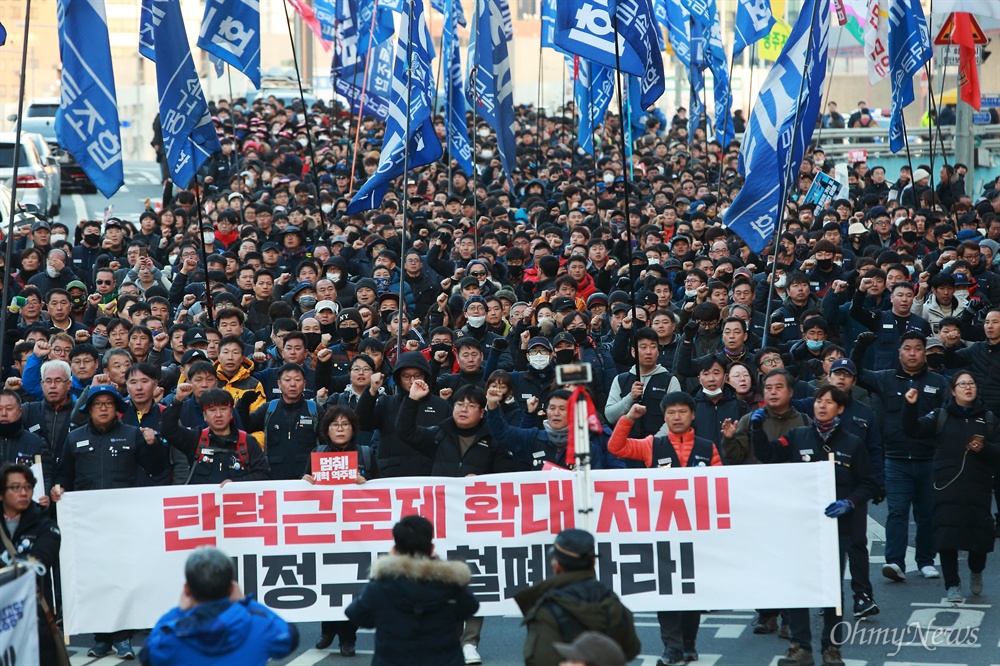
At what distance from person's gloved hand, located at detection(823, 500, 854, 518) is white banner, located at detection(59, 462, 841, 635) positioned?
70 mm

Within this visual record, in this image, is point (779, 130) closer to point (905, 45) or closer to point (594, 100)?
point (905, 45)

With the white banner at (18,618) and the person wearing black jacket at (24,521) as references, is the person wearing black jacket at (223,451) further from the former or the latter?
the white banner at (18,618)

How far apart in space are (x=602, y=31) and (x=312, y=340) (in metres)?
3.42

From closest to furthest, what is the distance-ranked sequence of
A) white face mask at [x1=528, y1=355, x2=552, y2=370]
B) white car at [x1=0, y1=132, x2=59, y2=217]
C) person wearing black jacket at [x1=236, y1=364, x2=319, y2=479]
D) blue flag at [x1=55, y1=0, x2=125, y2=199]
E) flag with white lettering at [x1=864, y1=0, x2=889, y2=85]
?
person wearing black jacket at [x1=236, y1=364, x2=319, y2=479], white face mask at [x1=528, y1=355, x2=552, y2=370], blue flag at [x1=55, y1=0, x2=125, y2=199], flag with white lettering at [x1=864, y1=0, x2=889, y2=85], white car at [x1=0, y1=132, x2=59, y2=217]

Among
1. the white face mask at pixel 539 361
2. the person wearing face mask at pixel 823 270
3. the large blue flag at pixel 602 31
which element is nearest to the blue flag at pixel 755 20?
the person wearing face mask at pixel 823 270

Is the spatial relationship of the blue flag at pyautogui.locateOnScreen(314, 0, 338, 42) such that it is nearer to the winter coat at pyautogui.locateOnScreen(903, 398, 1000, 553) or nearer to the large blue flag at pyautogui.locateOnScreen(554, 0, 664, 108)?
the large blue flag at pyautogui.locateOnScreen(554, 0, 664, 108)

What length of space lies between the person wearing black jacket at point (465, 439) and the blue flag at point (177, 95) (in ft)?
11.8

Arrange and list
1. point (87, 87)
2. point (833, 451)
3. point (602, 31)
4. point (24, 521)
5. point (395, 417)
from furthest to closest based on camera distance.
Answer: point (602, 31) < point (87, 87) < point (395, 417) < point (833, 451) < point (24, 521)

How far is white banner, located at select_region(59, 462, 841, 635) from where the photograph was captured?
840 cm

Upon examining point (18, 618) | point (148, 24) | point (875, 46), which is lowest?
point (18, 618)

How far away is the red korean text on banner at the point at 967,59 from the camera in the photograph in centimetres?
1911

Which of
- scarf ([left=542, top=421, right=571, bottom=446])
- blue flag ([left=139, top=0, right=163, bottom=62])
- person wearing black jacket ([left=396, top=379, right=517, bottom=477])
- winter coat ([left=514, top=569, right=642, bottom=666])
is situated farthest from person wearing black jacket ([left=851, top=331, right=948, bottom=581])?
blue flag ([left=139, top=0, right=163, bottom=62])

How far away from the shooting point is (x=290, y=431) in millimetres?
9680

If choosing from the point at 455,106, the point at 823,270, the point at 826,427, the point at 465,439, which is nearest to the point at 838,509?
the point at 826,427
